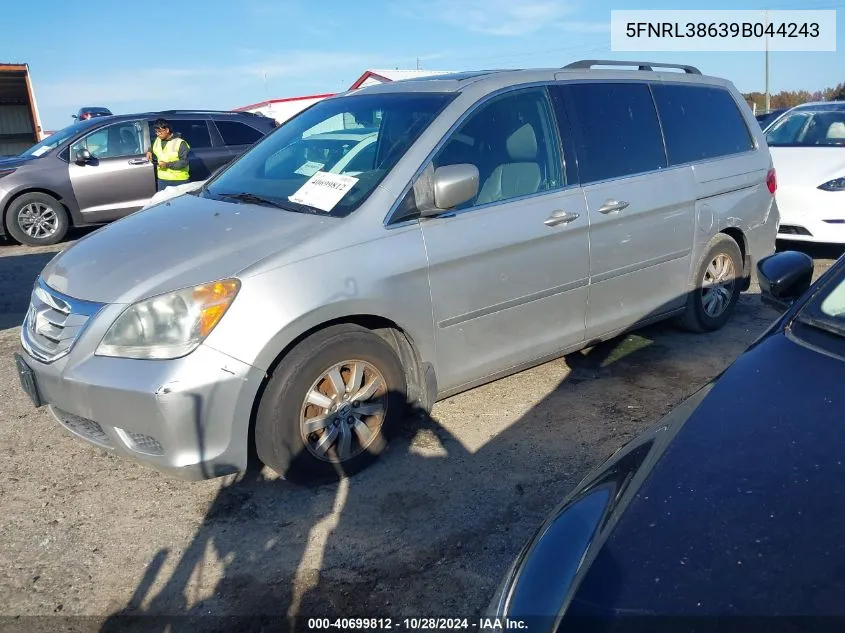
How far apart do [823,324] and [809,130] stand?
291 inches

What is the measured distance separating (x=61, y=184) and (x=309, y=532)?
27.2ft

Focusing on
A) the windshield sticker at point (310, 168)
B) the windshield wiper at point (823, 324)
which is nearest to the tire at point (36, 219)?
the windshield sticker at point (310, 168)

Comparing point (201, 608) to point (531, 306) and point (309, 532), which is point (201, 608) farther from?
point (531, 306)

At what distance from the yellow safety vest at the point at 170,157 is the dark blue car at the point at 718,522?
8.07 meters

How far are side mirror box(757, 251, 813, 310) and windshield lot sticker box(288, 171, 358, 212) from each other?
190cm

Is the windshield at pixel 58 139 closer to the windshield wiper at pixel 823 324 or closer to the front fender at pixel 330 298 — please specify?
the front fender at pixel 330 298

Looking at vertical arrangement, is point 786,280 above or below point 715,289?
above

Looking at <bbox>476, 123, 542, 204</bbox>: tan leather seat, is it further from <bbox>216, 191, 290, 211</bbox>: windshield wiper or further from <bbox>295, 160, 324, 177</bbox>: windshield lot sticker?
<bbox>216, 191, 290, 211</bbox>: windshield wiper

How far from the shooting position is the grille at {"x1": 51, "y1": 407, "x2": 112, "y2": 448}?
3043 millimetres

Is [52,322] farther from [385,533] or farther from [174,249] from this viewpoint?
[385,533]

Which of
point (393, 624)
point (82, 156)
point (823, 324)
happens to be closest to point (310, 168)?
point (393, 624)

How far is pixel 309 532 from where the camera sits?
9.76 ft

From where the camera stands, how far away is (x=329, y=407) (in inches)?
126

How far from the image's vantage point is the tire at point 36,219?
30.7ft
